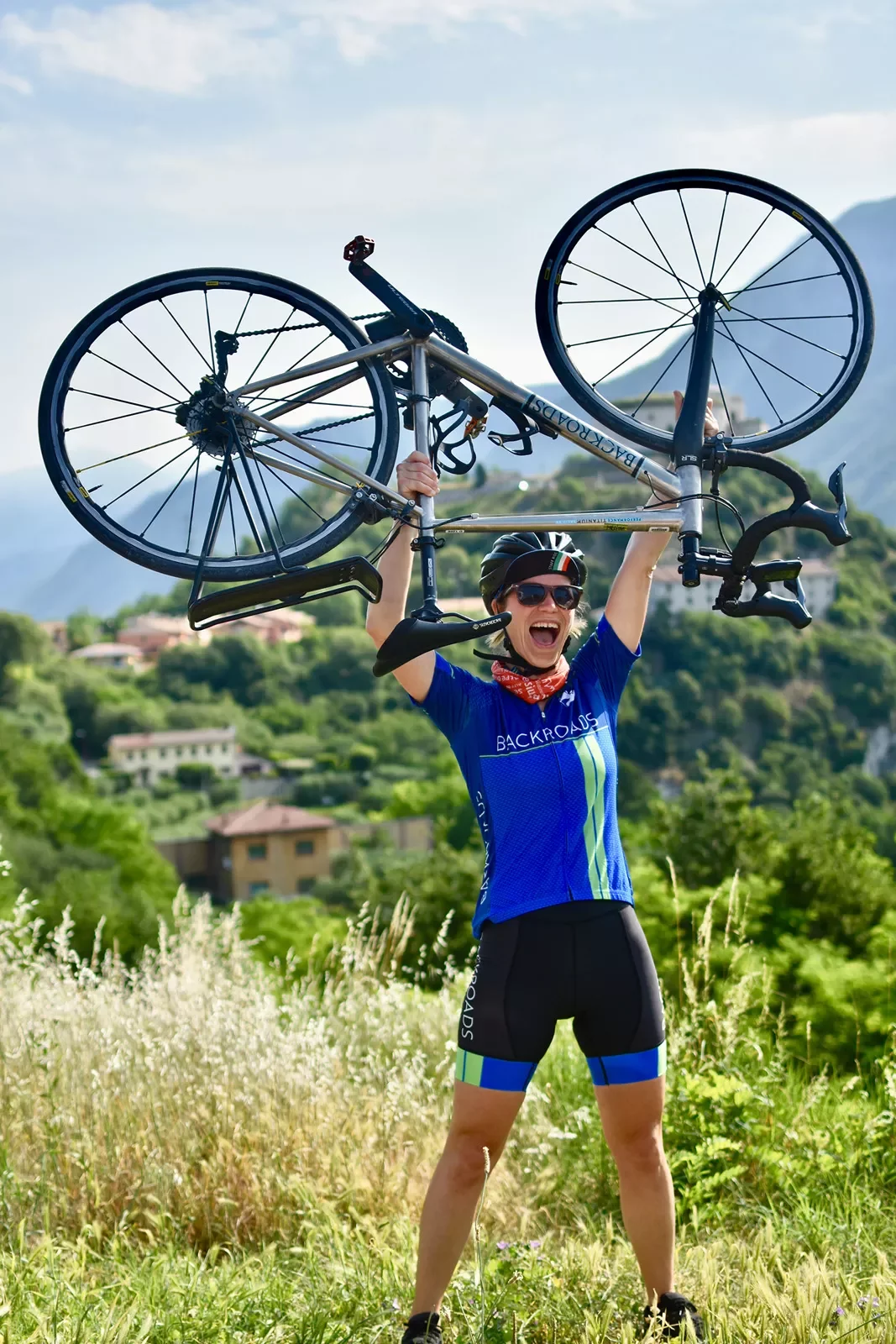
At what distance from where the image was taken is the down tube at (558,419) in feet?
10.7

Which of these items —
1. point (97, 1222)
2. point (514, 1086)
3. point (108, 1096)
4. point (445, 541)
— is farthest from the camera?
point (108, 1096)

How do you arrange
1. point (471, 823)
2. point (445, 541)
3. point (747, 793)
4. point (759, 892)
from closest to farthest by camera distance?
A: point (445, 541)
point (759, 892)
point (747, 793)
point (471, 823)

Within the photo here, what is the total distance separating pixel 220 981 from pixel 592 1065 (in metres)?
2.36


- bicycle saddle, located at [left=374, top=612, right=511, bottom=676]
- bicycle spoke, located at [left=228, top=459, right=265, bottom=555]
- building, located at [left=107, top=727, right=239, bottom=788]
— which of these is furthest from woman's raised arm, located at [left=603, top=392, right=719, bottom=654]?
building, located at [left=107, top=727, right=239, bottom=788]

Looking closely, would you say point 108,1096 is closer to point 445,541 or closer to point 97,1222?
point 97,1222

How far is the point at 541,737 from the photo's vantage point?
3.05 meters

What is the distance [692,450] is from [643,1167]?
5.94 ft

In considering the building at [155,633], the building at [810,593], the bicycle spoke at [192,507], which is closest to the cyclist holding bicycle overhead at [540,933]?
the bicycle spoke at [192,507]

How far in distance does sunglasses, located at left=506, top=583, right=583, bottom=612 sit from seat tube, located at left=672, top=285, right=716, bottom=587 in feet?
1.06

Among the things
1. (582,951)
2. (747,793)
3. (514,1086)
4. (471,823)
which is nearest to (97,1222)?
(514,1086)

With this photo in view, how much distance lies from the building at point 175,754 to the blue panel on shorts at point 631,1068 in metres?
94.8

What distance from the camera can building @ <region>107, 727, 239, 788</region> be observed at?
9638 cm

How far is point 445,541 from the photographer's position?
126 inches

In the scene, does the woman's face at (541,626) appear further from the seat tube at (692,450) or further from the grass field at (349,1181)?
the grass field at (349,1181)
